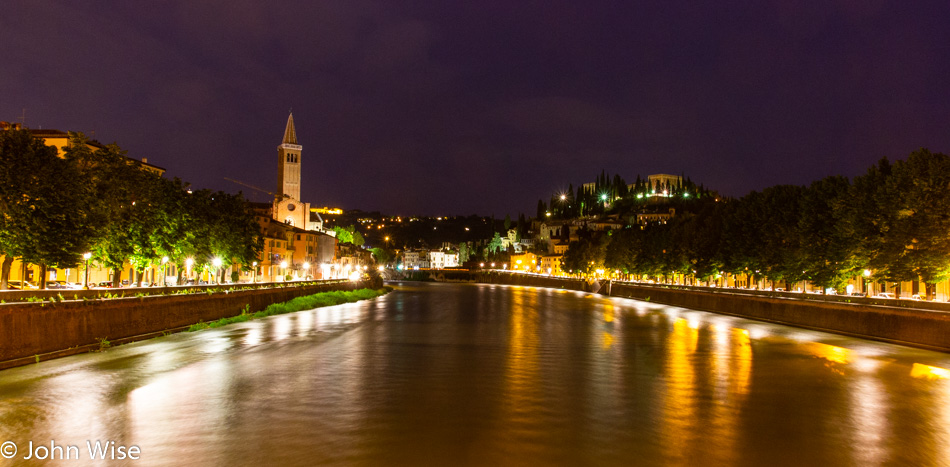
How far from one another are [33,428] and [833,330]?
3576cm

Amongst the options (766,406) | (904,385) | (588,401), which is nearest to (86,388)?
(588,401)

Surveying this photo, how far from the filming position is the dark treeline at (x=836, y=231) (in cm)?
4425

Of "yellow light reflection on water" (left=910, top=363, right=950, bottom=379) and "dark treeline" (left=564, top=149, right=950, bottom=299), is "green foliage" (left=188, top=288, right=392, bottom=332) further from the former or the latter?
"dark treeline" (left=564, top=149, right=950, bottom=299)

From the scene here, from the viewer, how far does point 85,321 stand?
899 inches

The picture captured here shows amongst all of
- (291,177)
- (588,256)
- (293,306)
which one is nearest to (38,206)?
(293,306)

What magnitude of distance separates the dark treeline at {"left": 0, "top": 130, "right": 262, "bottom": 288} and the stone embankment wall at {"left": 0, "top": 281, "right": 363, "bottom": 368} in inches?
313

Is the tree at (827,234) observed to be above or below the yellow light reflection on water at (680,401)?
above

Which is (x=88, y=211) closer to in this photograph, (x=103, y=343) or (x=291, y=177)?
(x=103, y=343)

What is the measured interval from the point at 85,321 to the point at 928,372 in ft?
94.5

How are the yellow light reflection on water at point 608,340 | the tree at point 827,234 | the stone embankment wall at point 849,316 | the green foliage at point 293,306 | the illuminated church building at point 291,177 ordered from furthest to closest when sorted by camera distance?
the illuminated church building at point 291,177 → the tree at point 827,234 → the green foliage at point 293,306 → the yellow light reflection on water at point 608,340 → the stone embankment wall at point 849,316

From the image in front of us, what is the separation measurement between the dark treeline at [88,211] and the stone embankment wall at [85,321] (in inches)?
313

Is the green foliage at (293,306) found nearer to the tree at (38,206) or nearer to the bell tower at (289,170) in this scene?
the tree at (38,206)

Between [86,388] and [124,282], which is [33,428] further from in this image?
[124,282]

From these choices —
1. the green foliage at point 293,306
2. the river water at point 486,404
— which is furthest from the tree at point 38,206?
the river water at point 486,404
